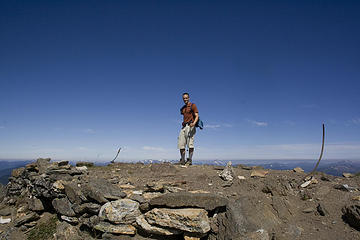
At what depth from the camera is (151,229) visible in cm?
561

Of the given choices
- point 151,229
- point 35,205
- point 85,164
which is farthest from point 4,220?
point 151,229

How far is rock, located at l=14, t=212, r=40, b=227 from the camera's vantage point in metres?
8.69

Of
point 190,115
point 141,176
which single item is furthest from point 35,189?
point 190,115

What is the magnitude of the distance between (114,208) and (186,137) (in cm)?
531

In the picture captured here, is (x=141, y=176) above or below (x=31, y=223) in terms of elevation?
above

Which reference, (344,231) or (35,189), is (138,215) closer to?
(344,231)

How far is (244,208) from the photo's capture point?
17.9ft

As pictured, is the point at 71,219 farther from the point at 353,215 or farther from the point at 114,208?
the point at 353,215

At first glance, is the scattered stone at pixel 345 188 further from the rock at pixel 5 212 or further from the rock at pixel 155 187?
the rock at pixel 5 212

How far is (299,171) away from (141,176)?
271 inches

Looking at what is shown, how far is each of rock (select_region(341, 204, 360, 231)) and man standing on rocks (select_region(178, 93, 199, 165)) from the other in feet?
21.3

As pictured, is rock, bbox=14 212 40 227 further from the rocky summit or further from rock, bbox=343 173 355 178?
rock, bbox=343 173 355 178

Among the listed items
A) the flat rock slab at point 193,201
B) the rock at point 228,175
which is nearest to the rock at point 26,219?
the flat rock slab at point 193,201

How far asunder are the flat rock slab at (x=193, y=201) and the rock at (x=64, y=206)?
432 cm
